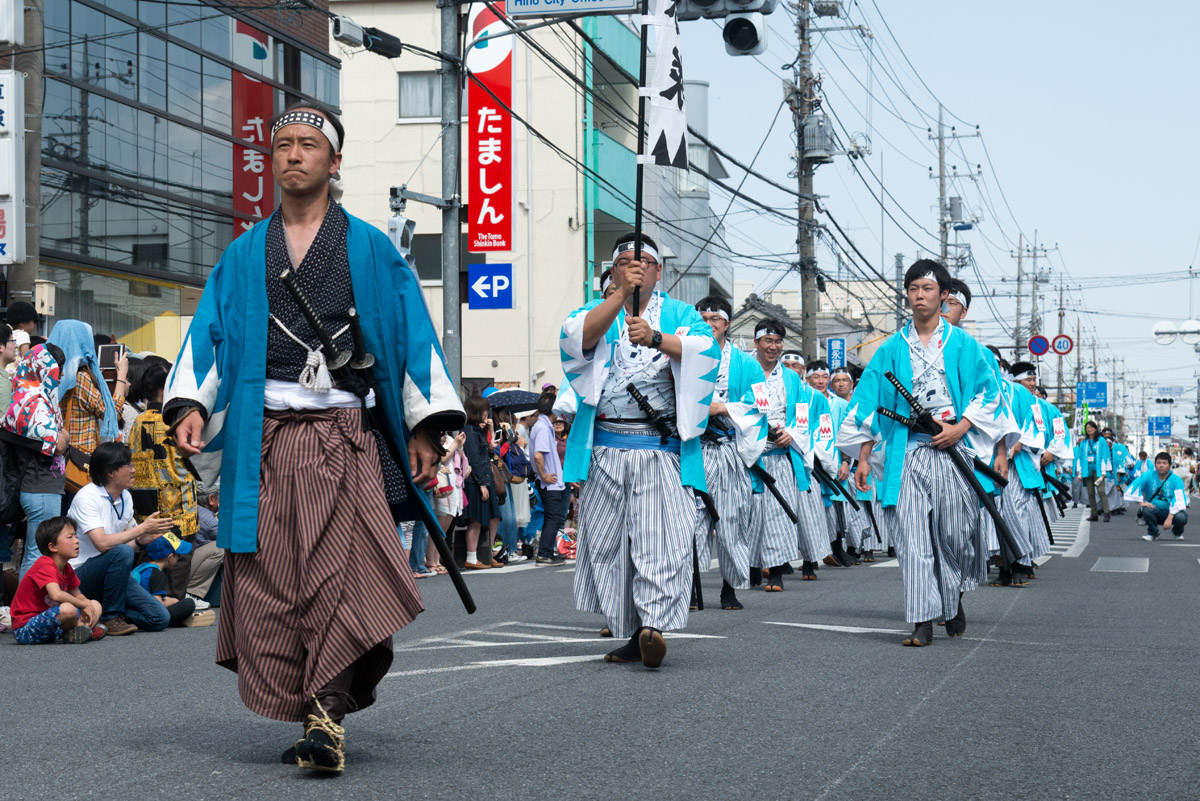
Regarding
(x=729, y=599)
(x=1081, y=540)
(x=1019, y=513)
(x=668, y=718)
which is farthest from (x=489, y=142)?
(x=668, y=718)

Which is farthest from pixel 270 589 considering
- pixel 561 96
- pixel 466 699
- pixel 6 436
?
pixel 561 96

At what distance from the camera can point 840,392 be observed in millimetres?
16188

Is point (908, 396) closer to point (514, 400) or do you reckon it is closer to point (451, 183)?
point (451, 183)

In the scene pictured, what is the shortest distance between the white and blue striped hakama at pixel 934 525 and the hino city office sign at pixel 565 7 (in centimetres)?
754

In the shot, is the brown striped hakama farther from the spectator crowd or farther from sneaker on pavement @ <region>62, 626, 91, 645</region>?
sneaker on pavement @ <region>62, 626, 91, 645</region>

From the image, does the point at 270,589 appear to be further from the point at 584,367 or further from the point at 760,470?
the point at 760,470

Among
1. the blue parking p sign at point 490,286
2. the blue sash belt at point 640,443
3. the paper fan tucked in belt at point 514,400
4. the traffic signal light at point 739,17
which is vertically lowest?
the blue sash belt at point 640,443

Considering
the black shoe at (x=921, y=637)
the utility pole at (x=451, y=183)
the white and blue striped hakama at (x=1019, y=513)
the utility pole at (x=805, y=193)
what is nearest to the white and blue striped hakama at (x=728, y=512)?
the black shoe at (x=921, y=637)

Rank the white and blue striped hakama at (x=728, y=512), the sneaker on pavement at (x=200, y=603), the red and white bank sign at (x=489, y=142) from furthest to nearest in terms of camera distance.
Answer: the red and white bank sign at (x=489, y=142) → the white and blue striped hakama at (x=728, y=512) → the sneaker on pavement at (x=200, y=603)

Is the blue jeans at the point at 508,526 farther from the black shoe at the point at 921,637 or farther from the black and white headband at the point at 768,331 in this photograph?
the black shoe at the point at 921,637

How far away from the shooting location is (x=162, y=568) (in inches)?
356

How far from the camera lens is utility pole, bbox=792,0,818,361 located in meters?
26.5

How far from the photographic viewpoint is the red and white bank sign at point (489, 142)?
2120 cm

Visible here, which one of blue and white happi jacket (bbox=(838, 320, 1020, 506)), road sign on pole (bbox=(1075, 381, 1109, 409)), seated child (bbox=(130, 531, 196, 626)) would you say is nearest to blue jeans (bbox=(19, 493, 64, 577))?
seated child (bbox=(130, 531, 196, 626))
